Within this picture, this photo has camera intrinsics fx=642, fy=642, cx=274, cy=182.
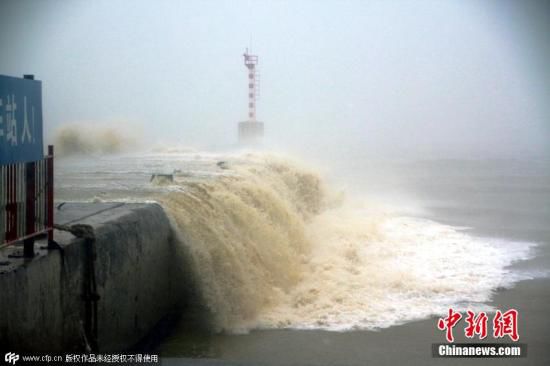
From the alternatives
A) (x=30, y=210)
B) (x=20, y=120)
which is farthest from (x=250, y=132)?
(x=20, y=120)

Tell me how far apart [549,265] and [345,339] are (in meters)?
4.91

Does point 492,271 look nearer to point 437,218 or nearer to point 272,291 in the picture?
point 272,291

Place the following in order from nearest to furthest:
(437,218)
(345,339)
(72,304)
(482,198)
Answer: (72,304), (345,339), (437,218), (482,198)

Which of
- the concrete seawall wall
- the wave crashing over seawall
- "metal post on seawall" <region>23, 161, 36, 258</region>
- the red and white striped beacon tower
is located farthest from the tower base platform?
"metal post on seawall" <region>23, 161, 36, 258</region>

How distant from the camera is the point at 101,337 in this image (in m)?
5.03

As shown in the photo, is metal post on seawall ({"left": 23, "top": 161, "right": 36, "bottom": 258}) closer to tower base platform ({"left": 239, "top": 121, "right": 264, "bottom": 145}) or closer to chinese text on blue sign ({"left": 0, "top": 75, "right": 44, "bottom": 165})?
chinese text on blue sign ({"left": 0, "top": 75, "right": 44, "bottom": 165})

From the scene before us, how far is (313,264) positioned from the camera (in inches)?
398

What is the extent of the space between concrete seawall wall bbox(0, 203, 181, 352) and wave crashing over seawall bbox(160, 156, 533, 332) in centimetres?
65

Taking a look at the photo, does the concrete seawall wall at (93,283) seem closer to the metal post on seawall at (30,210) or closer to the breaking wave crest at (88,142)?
the metal post on seawall at (30,210)

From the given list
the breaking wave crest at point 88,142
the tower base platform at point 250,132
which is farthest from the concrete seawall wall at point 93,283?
the tower base platform at point 250,132

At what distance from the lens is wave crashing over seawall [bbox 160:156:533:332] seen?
24.2ft

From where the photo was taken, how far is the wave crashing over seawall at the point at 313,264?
739 centimetres

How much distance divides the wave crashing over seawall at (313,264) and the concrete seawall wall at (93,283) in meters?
0.65

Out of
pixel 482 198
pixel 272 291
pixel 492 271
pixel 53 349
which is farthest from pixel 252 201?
pixel 482 198
